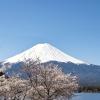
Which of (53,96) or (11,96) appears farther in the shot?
(11,96)

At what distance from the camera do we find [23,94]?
49.4 meters

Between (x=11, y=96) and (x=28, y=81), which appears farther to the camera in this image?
(x=11, y=96)

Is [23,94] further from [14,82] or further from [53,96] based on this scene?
[53,96]

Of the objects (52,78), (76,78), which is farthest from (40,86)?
(76,78)

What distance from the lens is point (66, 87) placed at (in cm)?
4378

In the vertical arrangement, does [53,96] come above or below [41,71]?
below

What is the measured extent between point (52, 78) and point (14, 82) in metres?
7.54

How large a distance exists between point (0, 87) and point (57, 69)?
8.44 meters

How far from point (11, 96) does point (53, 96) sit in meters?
7.14

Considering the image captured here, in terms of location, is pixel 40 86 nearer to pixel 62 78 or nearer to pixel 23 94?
pixel 62 78

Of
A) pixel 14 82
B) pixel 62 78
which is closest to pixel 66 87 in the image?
pixel 62 78

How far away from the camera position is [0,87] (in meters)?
48.4

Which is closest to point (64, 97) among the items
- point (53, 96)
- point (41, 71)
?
point (53, 96)

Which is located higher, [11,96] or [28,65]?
[28,65]
